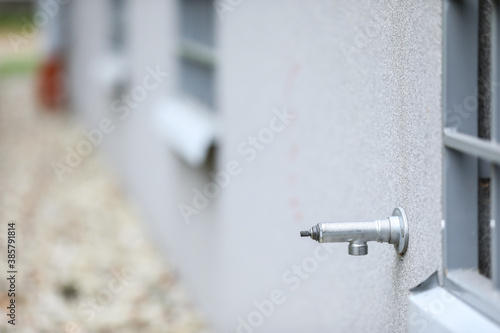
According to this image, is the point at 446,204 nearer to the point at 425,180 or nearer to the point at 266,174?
the point at 425,180

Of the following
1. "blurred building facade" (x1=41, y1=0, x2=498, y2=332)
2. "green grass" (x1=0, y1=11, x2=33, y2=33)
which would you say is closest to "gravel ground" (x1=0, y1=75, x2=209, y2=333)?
"blurred building facade" (x1=41, y1=0, x2=498, y2=332)

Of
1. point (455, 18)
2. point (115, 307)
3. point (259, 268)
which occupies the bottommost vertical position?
point (115, 307)

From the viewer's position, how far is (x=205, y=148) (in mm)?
4363

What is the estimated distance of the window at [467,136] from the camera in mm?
1584

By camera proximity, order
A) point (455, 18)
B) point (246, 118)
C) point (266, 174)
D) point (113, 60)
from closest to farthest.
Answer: point (455, 18) < point (266, 174) < point (246, 118) < point (113, 60)

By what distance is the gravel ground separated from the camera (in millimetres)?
4676

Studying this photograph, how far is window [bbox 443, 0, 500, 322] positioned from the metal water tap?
17 centimetres

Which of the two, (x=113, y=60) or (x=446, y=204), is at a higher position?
(x=113, y=60)

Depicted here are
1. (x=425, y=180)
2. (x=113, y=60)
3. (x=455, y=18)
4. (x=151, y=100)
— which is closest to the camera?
(x=455, y=18)

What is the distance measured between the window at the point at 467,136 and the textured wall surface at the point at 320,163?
2.5 inches

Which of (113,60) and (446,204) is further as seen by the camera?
(113,60)

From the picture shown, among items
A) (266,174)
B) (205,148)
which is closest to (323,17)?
(266,174)

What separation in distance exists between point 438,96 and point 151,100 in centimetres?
483

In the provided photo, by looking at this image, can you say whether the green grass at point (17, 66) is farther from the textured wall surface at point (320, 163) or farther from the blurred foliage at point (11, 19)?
the textured wall surface at point (320, 163)
